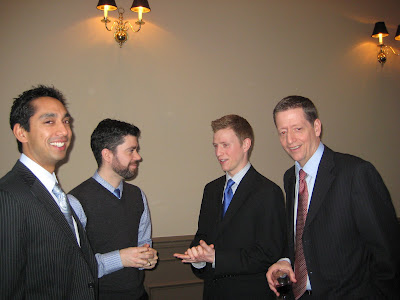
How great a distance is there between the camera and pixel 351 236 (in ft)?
5.34

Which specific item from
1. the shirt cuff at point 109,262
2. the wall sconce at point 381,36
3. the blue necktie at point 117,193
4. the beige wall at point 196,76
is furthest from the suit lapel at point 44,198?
the wall sconce at point 381,36

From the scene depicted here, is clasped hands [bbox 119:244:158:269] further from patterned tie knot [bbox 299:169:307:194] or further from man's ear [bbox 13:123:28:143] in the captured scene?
patterned tie knot [bbox 299:169:307:194]

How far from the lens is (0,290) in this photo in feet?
3.91

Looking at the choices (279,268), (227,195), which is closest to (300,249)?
(279,268)

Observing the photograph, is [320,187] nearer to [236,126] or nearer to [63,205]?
[236,126]

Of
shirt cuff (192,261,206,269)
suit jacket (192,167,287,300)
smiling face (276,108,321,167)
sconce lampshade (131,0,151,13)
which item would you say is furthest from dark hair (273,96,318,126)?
sconce lampshade (131,0,151,13)

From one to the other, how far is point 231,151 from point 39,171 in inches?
46.7

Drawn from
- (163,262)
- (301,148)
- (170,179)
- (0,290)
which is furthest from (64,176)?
(301,148)

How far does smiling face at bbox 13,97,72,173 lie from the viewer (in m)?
1.54

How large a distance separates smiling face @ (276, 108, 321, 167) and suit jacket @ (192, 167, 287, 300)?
1.21 feet

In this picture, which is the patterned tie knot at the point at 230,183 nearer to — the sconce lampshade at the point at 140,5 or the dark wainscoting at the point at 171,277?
the dark wainscoting at the point at 171,277

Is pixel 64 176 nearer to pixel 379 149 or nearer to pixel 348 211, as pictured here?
pixel 348 211

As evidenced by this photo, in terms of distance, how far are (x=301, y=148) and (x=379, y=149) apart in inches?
116

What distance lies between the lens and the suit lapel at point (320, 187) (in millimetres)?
1690
